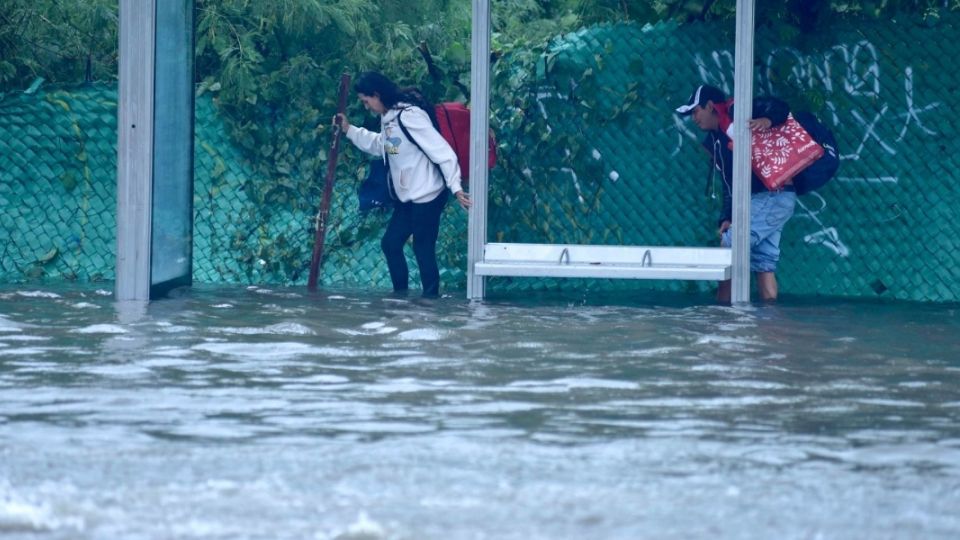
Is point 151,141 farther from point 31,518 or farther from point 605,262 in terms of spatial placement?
point 31,518

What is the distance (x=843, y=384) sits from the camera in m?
7.17

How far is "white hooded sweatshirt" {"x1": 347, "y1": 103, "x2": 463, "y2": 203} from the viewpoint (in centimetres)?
1135

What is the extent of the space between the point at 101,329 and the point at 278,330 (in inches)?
35.8

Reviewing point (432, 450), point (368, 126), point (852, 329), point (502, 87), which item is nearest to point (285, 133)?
point (368, 126)

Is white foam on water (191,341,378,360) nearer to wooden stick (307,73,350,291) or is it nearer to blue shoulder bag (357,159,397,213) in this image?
blue shoulder bag (357,159,397,213)

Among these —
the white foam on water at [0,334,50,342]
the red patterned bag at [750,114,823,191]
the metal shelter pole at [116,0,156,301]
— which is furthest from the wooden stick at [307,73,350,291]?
the white foam on water at [0,334,50,342]

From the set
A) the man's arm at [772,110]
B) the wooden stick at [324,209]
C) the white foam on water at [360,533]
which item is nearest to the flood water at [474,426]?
the white foam on water at [360,533]

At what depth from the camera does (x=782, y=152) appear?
36.2 ft

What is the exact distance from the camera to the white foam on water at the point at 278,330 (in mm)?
8930

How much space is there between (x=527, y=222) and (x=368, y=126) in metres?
1.51

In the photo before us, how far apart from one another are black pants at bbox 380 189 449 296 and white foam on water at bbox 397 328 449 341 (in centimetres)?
249

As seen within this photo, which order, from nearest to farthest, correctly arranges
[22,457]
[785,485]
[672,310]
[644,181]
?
[785,485], [22,457], [672,310], [644,181]

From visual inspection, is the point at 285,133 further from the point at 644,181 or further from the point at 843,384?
the point at 843,384

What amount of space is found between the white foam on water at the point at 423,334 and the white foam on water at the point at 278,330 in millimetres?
487
